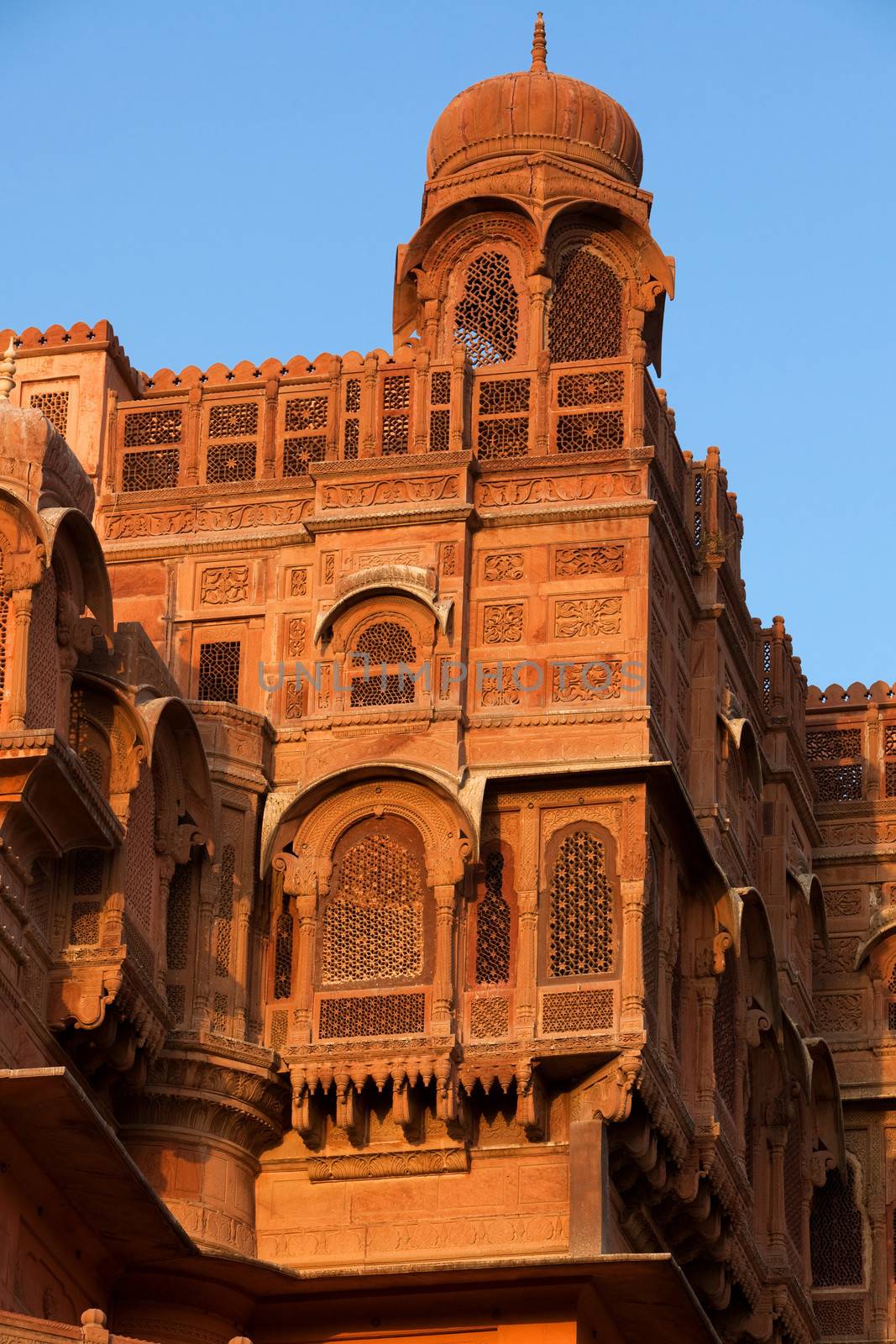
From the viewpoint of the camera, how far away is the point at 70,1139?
20.9 metres

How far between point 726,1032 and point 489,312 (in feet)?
18.7

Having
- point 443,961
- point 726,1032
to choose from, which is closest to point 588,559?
point 443,961

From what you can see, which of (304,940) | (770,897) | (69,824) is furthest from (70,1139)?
(770,897)

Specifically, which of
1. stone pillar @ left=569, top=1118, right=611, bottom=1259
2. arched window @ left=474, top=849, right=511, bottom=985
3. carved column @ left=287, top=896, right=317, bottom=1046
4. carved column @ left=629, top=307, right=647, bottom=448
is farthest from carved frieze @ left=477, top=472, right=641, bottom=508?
stone pillar @ left=569, top=1118, right=611, bottom=1259

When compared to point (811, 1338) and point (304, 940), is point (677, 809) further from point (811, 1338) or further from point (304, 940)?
point (811, 1338)

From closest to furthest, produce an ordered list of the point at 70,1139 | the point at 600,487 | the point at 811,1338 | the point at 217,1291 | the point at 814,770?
the point at 70,1139
the point at 217,1291
the point at 600,487
the point at 811,1338
the point at 814,770

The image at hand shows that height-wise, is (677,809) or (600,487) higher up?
(600,487)

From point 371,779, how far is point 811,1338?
21.8ft

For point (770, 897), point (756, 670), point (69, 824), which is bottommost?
point (69, 824)

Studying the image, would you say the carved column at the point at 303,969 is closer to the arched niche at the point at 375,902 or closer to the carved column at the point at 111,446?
the arched niche at the point at 375,902

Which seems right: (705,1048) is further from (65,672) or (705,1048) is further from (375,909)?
(65,672)

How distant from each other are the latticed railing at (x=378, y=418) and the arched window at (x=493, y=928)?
3165mm

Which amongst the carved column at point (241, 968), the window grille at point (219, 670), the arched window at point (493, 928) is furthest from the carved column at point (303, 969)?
the window grille at point (219, 670)

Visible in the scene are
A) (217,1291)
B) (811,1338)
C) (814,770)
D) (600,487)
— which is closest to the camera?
(217,1291)
